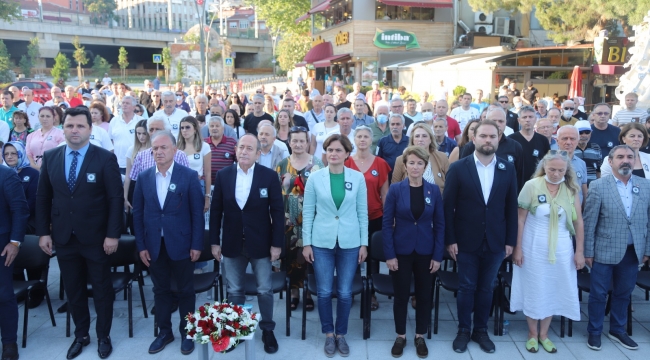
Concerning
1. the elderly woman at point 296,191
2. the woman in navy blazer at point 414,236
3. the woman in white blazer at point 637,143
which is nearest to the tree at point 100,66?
the elderly woman at point 296,191

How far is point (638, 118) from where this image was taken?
7.77 metres

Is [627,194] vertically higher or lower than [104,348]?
higher

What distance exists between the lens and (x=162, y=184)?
162 inches

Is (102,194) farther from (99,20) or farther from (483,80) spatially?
(99,20)

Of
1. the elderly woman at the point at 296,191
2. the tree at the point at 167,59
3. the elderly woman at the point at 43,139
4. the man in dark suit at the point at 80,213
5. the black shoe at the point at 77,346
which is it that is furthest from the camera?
the tree at the point at 167,59

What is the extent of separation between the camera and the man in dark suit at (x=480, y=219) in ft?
13.4

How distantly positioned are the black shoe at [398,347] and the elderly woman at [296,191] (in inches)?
39.5

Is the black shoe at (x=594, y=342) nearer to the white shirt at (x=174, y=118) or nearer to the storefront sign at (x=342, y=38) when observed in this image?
the white shirt at (x=174, y=118)

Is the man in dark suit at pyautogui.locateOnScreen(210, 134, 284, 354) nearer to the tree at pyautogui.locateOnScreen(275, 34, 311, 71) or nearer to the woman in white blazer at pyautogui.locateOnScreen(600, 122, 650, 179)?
the woman in white blazer at pyautogui.locateOnScreen(600, 122, 650, 179)

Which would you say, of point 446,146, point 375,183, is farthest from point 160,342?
point 446,146

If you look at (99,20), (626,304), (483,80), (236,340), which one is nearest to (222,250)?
(236,340)

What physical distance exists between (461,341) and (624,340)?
1.45 metres

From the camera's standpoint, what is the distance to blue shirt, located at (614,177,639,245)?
167 inches

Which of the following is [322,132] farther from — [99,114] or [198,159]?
[99,114]
